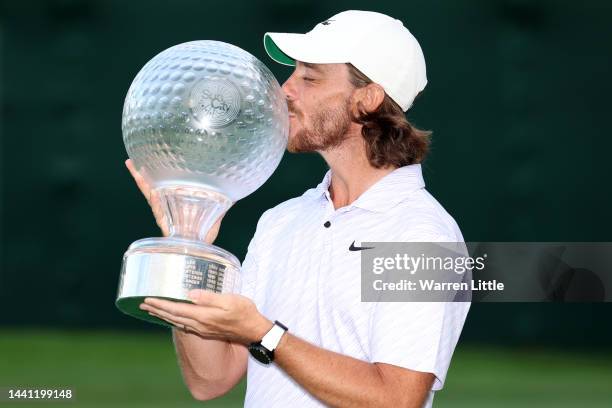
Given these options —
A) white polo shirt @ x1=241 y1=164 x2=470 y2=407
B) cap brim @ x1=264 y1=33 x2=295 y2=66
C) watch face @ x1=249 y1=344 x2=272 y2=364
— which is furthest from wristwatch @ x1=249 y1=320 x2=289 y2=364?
cap brim @ x1=264 y1=33 x2=295 y2=66

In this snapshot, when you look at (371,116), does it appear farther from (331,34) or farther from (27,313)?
(27,313)

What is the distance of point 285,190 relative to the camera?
733cm

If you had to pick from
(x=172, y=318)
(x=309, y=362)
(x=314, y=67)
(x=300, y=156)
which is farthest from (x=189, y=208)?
(x=300, y=156)

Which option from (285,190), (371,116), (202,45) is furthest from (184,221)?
(285,190)

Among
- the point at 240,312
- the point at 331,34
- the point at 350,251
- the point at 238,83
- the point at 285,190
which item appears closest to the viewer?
the point at 240,312

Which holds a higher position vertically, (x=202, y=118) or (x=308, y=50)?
(x=308, y=50)

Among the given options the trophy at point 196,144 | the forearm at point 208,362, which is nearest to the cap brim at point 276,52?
the trophy at point 196,144

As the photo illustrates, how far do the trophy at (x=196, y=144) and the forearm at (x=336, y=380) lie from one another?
0.18m

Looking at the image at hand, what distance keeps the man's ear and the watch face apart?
0.77 meters

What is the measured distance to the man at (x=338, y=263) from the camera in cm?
236

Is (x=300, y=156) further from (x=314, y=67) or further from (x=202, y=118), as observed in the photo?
(x=202, y=118)

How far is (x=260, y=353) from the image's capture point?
2340 mm

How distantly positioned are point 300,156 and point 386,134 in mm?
4469

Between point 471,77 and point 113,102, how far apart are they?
94.5 inches
